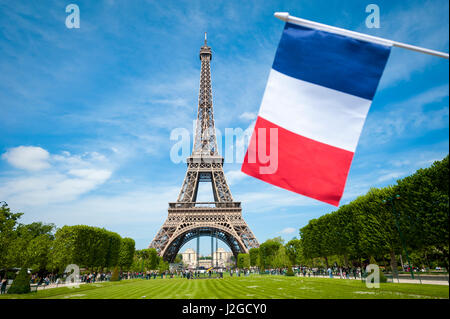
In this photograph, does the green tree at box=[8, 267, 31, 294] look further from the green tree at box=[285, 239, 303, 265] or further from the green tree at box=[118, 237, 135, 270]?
the green tree at box=[285, 239, 303, 265]

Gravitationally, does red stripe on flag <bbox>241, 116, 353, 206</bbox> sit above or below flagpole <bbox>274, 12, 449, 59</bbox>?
below

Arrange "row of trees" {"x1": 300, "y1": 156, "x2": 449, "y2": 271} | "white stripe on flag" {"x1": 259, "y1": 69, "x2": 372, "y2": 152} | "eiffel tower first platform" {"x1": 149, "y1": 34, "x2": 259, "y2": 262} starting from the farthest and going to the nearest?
"eiffel tower first platform" {"x1": 149, "y1": 34, "x2": 259, "y2": 262}
"row of trees" {"x1": 300, "y1": 156, "x2": 449, "y2": 271}
"white stripe on flag" {"x1": 259, "y1": 69, "x2": 372, "y2": 152}

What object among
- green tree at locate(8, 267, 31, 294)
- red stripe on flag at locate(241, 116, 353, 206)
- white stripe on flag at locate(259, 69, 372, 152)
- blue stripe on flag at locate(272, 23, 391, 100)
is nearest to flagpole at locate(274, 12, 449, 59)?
blue stripe on flag at locate(272, 23, 391, 100)

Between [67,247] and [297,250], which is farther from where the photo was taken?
[297,250]

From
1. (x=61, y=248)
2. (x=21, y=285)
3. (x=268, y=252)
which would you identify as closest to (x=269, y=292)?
(x=21, y=285)

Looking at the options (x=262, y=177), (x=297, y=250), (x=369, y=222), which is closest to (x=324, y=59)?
(x=262, y=177)

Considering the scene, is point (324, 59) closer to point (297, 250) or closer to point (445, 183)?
point (445, 183)
